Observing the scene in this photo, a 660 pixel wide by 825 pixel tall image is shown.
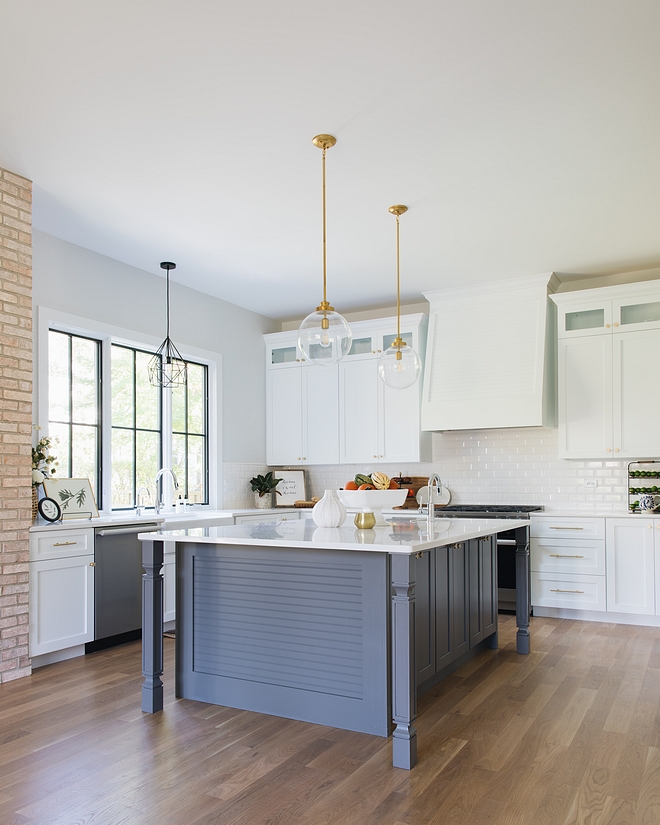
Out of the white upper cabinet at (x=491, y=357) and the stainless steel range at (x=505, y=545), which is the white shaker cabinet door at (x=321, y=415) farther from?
the stainless steel range at (x=505, y=545)

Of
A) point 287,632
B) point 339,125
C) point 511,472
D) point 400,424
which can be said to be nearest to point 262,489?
point 400,424

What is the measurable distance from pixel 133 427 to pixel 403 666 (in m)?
3.47

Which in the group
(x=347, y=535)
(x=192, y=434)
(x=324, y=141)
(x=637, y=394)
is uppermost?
(x=324, y=141)

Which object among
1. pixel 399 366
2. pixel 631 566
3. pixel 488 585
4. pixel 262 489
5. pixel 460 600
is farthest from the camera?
pixel 262 489

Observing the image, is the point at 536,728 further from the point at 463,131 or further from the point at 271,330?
the point at 271,330

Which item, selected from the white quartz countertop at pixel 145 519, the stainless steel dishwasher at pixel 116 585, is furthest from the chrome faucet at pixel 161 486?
the stainless steel dishwasher at pixel 116 585

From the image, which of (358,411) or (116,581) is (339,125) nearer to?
(116,581)

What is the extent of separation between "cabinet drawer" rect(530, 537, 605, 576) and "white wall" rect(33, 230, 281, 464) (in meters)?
2.86

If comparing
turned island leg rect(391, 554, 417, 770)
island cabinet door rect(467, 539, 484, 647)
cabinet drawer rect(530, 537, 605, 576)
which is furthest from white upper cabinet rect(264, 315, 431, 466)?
turned island leg rect(391, 554, 417, 770)

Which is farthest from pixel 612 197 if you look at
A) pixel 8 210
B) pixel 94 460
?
pixel 94 460

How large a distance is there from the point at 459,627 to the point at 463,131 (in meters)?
2.59

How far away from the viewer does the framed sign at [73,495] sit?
435cm

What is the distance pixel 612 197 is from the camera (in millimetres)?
4094

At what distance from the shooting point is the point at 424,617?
3.23m
